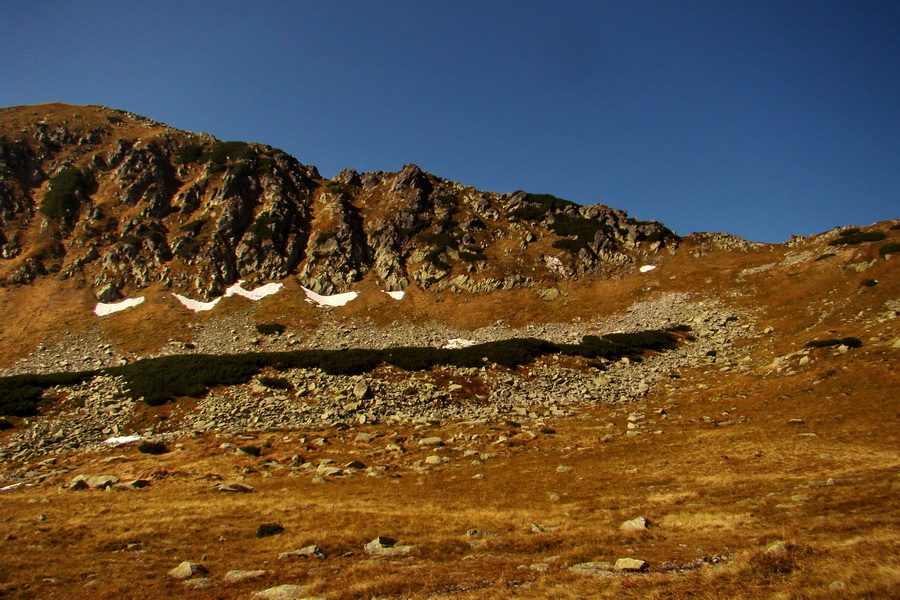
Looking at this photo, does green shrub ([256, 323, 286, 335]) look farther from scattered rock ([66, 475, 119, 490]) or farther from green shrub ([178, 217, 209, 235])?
scattered rock ([66, 475, 119, 490])

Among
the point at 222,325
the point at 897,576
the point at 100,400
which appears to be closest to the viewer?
the point at 897,576

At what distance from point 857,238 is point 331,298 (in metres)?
81.0

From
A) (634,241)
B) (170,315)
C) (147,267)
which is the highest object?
(634,241)

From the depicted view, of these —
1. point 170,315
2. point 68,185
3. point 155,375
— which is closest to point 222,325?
point 170,315

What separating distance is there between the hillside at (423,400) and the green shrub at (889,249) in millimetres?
329

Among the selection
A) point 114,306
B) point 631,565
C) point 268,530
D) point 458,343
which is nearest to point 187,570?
point 268,530

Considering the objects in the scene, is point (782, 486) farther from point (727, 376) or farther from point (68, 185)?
point (68, 185)

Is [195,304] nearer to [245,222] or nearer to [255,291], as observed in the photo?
[255,291]

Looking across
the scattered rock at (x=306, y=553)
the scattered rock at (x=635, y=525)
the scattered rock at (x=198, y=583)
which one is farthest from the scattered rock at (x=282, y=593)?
the scattered rock at (x=635, y=525)

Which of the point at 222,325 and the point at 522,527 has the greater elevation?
the point at 222,325

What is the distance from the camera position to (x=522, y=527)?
14.5 metres

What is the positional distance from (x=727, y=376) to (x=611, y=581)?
32.7m

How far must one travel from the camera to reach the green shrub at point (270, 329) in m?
59.5

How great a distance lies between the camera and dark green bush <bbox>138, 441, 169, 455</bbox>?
26438 mm
